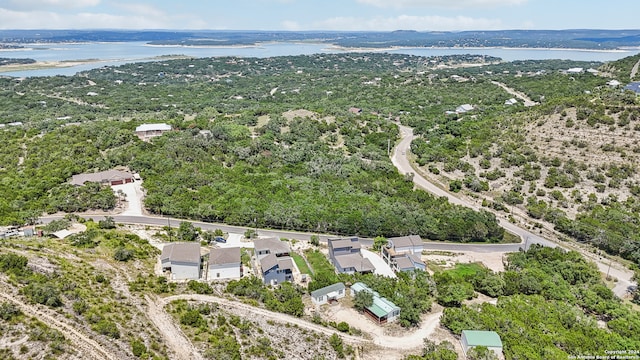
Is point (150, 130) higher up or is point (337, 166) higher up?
point (150, 130)

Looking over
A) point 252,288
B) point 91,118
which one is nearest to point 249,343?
point 252,288

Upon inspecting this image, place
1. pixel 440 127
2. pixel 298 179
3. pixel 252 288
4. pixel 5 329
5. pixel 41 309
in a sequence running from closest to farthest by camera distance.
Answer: pixel 5 329 < pixel 41 309 < pixel 252 288 < pixel 298 179 < pixel 440 127

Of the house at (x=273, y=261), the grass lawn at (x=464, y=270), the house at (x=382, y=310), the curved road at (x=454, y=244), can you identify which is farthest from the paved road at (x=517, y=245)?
the house at (x=273, y=261)

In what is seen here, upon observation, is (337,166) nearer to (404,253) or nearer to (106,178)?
(404,253)

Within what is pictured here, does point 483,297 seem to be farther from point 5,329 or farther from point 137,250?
point 5,329

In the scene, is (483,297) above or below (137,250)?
below

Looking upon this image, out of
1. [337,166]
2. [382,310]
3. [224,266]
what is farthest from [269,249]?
[337,166]
